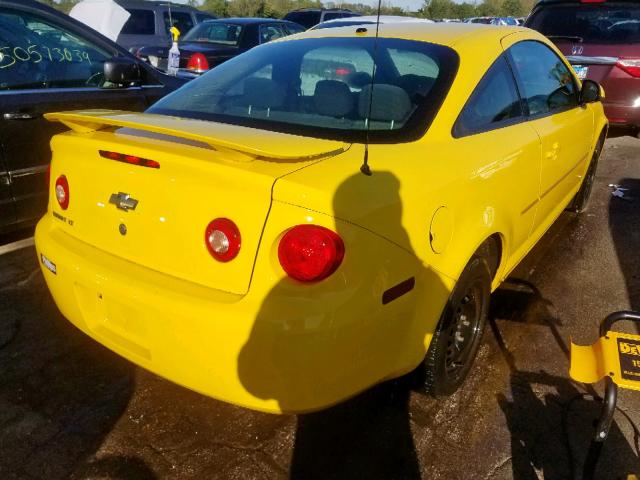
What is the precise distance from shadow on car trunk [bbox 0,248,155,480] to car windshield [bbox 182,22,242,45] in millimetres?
7714

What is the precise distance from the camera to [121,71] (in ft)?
11.9

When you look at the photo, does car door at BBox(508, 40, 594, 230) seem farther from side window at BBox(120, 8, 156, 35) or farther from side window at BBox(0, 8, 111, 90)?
side window at BBox(120, 8, 156, 35)

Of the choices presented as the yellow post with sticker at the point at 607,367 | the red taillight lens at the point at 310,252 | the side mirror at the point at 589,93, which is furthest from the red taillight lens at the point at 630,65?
the red taillight lens at the point at 310,252

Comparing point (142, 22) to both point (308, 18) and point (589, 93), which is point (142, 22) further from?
point (589, 93)

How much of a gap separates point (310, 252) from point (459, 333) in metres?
1.14

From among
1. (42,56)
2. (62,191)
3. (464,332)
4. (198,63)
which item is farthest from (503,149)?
(198,63)

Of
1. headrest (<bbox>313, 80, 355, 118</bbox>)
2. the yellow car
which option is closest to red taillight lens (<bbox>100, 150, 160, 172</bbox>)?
the yellow car

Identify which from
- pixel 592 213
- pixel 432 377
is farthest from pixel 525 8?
pixel 432 377

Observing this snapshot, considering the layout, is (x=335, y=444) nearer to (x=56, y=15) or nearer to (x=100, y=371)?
(x=100, y=371)

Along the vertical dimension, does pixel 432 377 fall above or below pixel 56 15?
below

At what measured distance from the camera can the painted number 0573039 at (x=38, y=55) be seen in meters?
3.32

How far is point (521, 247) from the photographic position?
2.85 meters

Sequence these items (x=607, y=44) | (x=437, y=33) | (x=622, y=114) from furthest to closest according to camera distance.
A: (x=622, y=114)
(x=607, y=44)
(x=437, y=33)

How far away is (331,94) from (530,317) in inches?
67.9
